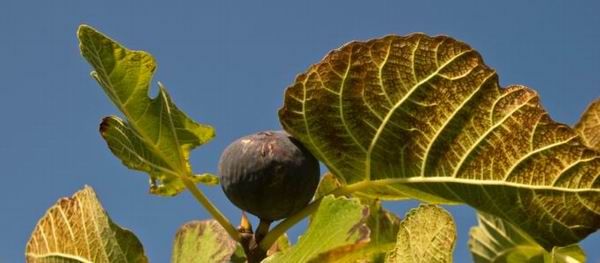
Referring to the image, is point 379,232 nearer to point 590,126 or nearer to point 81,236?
point 590,126

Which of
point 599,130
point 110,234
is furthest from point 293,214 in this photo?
point 599,130

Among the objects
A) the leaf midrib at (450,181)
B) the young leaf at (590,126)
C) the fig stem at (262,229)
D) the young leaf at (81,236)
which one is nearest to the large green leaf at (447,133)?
the leaf midrib at (450,181)

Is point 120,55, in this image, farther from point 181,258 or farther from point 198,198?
point 181,258

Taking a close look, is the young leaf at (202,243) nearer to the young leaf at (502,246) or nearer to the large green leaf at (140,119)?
→ the large green leaf at (140,119)

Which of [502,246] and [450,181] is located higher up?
[450,181]

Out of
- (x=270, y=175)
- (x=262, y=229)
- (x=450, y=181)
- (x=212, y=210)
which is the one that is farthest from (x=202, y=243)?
(x=450, y=181)

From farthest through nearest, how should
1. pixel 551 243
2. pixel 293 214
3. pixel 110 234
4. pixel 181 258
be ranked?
pixel 181 258 < pixel 110 234 < pixel 293 214 < pixel 551 243
